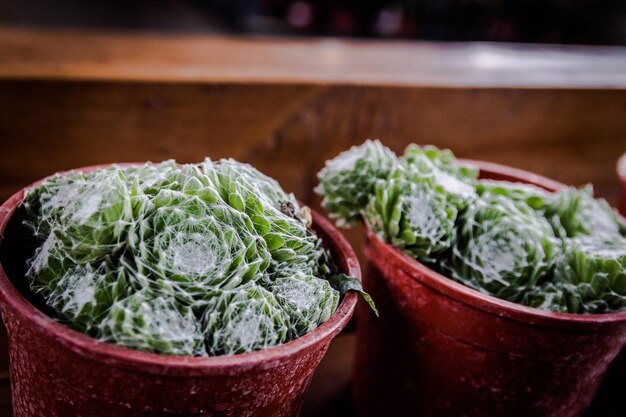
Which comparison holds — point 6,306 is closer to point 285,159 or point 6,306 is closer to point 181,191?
point 181,191

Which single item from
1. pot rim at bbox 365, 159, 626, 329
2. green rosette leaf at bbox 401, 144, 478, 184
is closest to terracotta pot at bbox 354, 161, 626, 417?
pot rim at bbox 365, 159, 626, 329

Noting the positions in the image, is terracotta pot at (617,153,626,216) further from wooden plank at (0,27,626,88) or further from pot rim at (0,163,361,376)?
pot rim at (0,163,361,376)

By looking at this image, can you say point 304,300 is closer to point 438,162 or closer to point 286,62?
point 438,162

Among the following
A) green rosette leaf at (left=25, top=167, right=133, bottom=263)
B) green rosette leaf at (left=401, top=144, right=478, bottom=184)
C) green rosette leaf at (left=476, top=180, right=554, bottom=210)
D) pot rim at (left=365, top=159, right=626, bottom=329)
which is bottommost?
pot rim at (left=365, top=159, right=626, bottom=329)

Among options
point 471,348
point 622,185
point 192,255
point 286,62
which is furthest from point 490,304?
point 286,62

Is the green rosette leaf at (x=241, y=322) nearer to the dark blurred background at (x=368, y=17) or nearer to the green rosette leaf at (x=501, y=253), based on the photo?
the green rosette leaf at (x=501, y=253)

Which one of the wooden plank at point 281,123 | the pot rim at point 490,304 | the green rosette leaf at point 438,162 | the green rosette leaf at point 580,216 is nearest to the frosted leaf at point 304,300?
the pot rim at point 490,304

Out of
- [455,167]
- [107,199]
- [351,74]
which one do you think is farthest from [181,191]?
[351,74]
